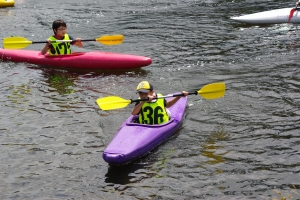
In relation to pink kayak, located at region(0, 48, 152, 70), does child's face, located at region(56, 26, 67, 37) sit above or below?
above

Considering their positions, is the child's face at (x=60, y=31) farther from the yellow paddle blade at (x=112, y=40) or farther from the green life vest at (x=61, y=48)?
the yellow paddle blade at (x=112, y=40)

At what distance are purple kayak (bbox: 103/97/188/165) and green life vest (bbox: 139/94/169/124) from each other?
0.12 m

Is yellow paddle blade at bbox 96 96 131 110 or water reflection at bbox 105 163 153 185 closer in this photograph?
water reflection at bbox 105 163 153 185

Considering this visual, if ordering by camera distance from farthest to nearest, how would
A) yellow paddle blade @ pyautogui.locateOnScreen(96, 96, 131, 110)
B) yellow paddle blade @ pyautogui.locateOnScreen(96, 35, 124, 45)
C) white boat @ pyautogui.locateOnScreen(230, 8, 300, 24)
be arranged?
white boat @ pyautogui.locateOnScreen(230, 8, 300, 24)
yellow paddle blade @ pyautogui.locateOnScreen(96, 35, 124, 45)
yellow paddle blade @ pyautogui.locateOnScreen(96, 96, 131, 110)

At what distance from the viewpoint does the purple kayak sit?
18.0 feet

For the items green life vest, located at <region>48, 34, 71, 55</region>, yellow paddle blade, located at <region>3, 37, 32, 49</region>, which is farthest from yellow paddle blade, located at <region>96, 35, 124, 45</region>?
yellow paddle blade, located at <region>3, 37, 32, 49</region>

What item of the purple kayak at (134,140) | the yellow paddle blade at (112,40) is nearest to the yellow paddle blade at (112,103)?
the purple kayak at (134,140)

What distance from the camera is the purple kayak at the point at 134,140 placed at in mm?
5477

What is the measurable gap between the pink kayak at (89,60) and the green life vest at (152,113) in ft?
10.4

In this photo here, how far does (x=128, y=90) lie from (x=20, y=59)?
123 inches

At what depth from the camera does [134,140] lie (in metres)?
5.78

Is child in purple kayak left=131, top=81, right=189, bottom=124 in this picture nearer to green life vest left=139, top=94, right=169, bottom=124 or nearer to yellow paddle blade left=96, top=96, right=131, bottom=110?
green life vest left=139, top=94, right=169, bottom=124

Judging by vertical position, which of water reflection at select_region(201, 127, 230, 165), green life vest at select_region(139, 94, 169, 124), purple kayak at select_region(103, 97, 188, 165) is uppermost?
green life vest at select_region(139, 94, 169, 124)

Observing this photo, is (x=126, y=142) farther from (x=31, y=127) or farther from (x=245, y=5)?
(x=245, y=5)
